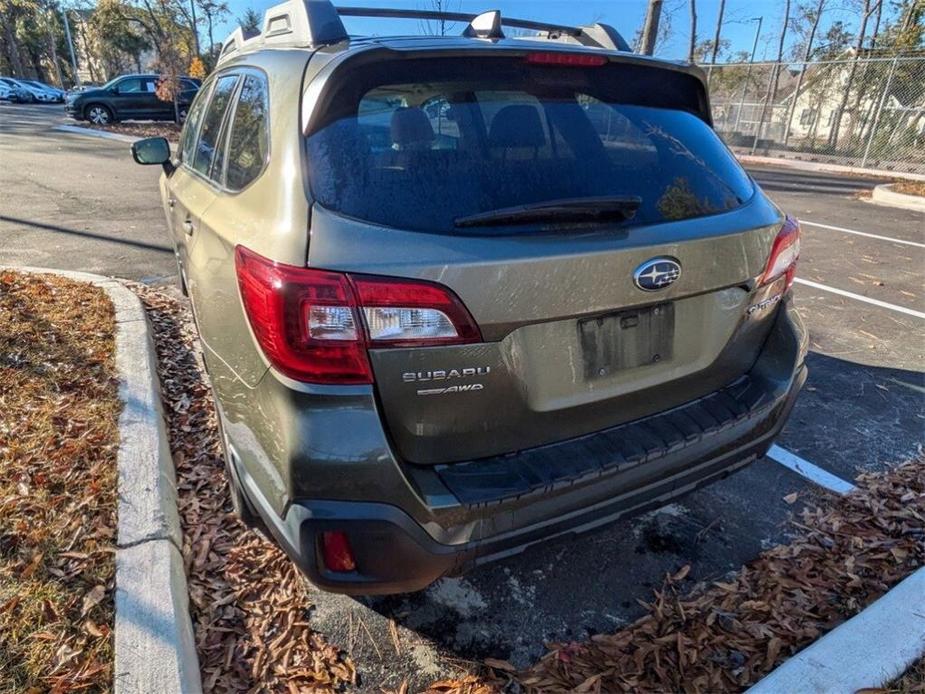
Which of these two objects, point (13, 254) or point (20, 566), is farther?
point (13, 254)

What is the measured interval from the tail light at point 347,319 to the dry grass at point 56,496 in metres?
1.22

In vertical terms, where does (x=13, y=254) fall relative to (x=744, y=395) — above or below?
below

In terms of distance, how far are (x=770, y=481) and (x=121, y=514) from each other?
2.98 metres

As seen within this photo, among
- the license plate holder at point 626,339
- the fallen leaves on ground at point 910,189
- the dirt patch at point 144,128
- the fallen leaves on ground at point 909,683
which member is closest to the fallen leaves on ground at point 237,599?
the license plate holder at point 626,339

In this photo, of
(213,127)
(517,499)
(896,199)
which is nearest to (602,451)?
(517,499)

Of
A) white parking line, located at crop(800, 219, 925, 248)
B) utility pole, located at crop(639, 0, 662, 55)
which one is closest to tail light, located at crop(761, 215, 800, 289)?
white parking line, located at crop(800, 219, 925, 248)

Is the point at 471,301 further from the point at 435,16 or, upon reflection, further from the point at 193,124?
the point at 193,124

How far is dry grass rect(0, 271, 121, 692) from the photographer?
1905mm

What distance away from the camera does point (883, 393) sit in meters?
3.84

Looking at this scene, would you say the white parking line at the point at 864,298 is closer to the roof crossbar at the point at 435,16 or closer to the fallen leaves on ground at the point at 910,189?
the roof crossbar at the point at 435,16

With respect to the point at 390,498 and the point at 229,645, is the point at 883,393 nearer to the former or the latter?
the point at 390,498

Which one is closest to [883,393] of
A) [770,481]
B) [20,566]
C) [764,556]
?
[770,481]

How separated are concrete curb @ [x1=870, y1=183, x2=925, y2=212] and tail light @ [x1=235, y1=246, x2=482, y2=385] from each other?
12.1 meters

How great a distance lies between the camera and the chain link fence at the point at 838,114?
18016mm
